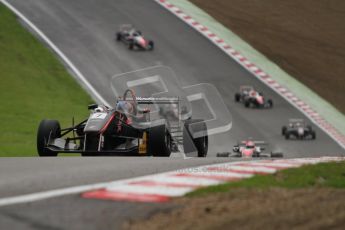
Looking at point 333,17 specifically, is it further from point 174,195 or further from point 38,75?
point 174,195

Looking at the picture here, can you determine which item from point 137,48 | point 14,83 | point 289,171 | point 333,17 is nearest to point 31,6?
point 137,48

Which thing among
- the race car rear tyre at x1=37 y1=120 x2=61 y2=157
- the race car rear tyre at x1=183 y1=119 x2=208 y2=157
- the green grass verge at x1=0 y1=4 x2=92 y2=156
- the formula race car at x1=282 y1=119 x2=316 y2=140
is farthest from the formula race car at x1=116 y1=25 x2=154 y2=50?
the race car rear tyre at x1=37 y1=120 x2=61 y2=157

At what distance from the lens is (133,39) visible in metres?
35.5

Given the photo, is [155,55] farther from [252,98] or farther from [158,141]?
[158,141]

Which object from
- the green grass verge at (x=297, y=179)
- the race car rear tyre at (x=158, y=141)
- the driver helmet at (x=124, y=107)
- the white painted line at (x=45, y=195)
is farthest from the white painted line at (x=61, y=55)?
the white painted line at (x=45, y=195)

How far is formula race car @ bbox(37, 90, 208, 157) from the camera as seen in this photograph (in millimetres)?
14930

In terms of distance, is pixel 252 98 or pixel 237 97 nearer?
pixel 252 98

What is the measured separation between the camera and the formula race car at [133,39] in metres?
35.4

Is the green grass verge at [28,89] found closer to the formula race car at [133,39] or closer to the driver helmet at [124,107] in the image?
the formula race car at [133,39]

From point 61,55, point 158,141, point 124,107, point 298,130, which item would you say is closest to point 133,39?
point 61,55

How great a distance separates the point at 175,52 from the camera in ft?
117

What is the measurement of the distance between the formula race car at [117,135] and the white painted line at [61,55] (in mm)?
13136

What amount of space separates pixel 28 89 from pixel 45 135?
612 inches

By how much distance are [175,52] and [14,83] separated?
26.6 ft
